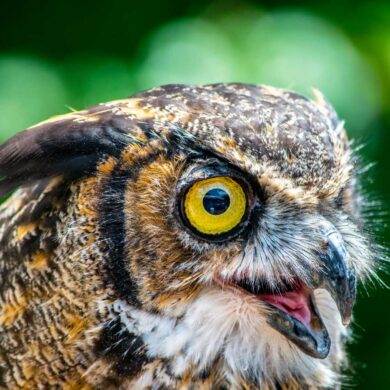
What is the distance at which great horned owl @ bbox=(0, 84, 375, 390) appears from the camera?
1730mm

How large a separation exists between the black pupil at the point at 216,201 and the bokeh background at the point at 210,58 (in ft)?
4.98

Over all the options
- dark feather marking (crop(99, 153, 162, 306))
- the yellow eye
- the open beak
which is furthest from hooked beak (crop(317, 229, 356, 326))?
dark feather marking (crop(99, 153, 162, 306))

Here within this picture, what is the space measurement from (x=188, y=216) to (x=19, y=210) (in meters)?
0.46

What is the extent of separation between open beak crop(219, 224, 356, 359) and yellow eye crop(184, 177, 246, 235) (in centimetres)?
16

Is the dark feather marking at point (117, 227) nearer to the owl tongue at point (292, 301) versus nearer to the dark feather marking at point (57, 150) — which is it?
the dark feather marking at point (57, 150)

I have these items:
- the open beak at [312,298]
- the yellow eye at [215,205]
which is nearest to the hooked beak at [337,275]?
the open beak at [312,298]

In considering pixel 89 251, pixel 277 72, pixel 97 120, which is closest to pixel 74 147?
pixel 97 120

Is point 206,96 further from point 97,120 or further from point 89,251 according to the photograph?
point 89,251

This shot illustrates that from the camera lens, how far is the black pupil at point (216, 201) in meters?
1.71

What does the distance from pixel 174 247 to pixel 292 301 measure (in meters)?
0.30

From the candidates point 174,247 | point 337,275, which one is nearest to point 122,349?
point 174,247

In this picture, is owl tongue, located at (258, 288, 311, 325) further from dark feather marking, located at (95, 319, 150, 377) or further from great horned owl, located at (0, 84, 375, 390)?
dark feather marking, located at (95, 319, 150, 377)

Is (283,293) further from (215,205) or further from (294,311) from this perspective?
(215,205)

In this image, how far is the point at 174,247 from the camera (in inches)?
68.2
